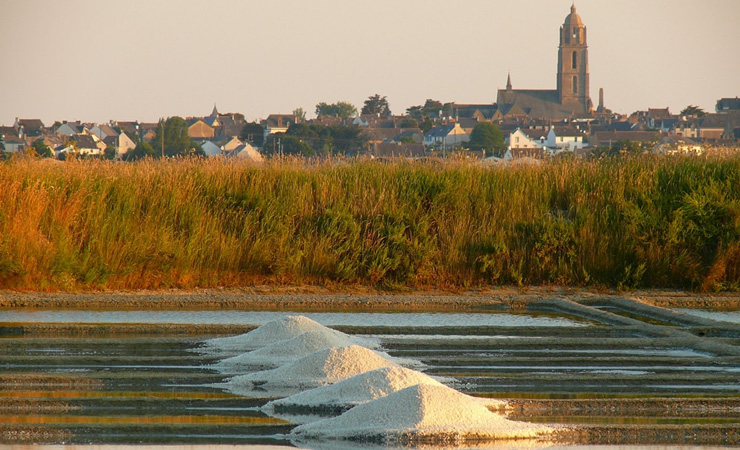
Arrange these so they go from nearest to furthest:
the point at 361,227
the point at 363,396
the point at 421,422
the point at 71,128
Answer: the point at 421,422 < the point at 363,396 < the point at 361,227 < the point at 71,128

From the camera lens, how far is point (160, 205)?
12.4 metres

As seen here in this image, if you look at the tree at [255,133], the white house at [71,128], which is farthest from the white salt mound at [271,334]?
the white house at [71,128]

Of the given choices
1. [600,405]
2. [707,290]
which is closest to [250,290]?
[707,290]

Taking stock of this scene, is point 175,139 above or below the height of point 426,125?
below

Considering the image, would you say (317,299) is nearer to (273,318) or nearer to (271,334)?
(273,318)

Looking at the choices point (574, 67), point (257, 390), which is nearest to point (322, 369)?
point (257, 390)

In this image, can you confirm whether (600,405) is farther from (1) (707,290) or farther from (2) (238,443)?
(1) (707,290)

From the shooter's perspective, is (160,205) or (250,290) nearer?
(250,290)

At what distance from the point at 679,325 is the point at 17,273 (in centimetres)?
675

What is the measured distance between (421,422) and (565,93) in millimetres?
183020

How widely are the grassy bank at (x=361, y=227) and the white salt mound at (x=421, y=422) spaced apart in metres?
6.66

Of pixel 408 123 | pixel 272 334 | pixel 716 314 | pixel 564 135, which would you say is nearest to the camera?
pixel 272 334

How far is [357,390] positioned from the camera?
569cm

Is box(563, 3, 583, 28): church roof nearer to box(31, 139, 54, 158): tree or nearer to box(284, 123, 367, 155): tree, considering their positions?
box(284, 123, 367, 155): tree
